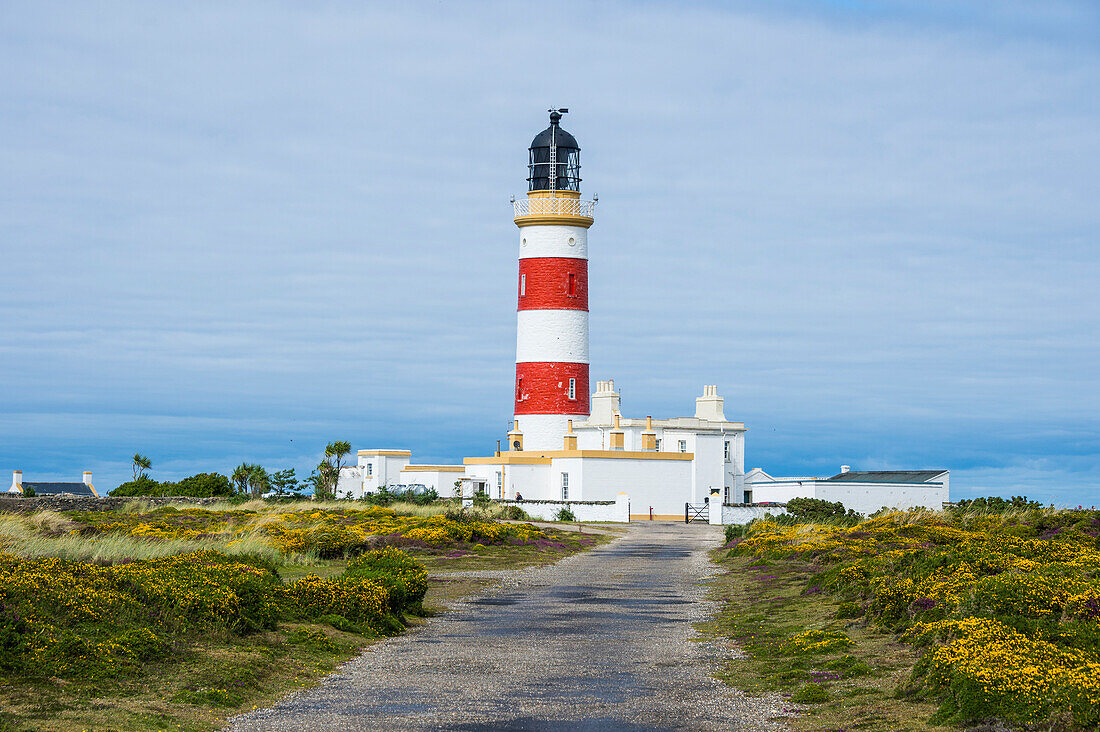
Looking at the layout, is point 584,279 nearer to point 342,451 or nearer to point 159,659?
point 342,451

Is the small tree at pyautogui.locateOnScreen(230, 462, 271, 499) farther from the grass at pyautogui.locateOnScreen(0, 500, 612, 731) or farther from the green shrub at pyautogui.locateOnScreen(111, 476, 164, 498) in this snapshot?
the grass at pyautogui.locateOnScreen(0, 500, 612, 731)

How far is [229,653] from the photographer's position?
1309 cm

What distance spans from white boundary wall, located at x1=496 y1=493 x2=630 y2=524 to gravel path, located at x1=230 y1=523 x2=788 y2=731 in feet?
101

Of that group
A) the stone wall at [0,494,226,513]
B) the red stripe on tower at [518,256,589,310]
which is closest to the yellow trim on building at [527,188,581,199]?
the red stripe on tower at [518,256,589,310]

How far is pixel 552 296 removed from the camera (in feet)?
183

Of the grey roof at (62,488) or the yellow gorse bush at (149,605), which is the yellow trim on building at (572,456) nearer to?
the grey roof at (62,488)

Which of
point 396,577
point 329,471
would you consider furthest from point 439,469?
point 396,577

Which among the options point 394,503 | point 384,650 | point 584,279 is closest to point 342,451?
point 394,503

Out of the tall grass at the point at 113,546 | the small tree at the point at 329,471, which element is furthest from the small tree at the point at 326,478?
the tall grass at the point at 113,546

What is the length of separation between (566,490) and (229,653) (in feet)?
140

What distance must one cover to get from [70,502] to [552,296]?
2406 cm

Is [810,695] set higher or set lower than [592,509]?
lower

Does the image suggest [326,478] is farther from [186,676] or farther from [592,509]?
[186,676]

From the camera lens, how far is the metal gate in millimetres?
54219
